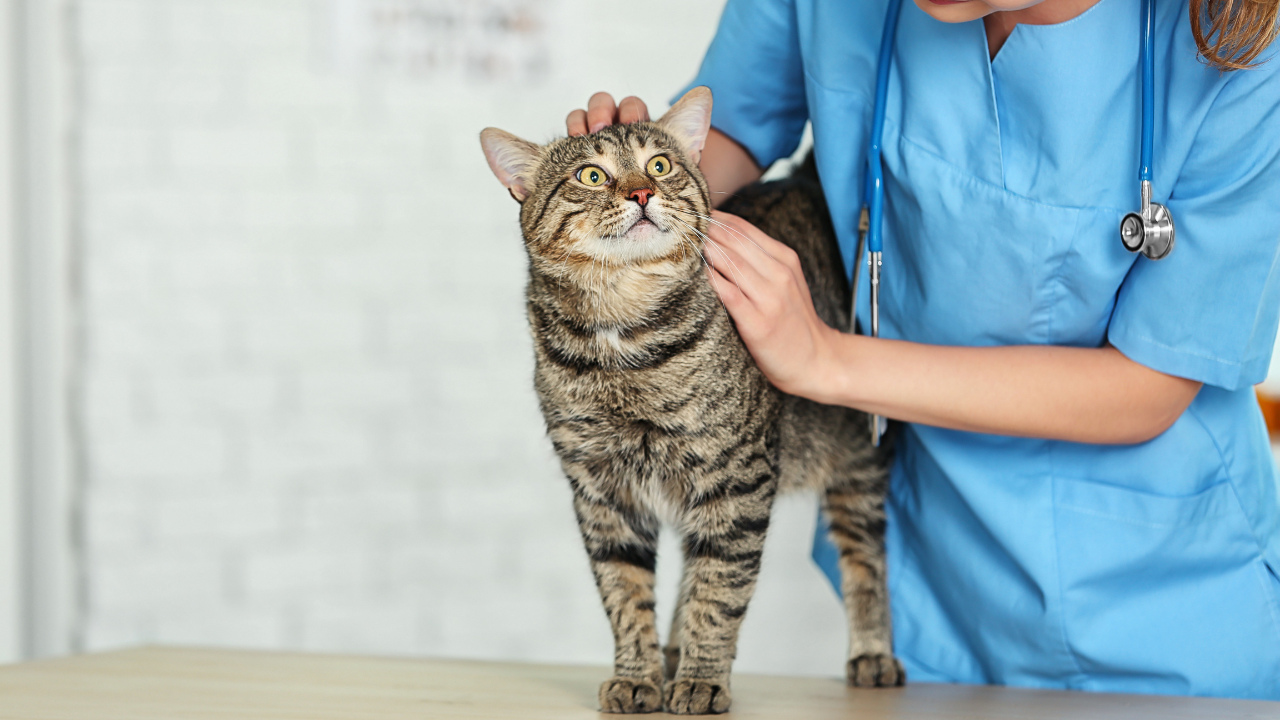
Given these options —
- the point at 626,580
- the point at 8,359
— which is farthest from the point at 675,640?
the point at 8,359

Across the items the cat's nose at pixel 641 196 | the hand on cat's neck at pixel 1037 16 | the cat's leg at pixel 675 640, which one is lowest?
the cat's leg at pixel 675 640

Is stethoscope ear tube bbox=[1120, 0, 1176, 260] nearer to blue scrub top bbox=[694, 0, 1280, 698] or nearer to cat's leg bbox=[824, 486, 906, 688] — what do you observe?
blue scrub top bbox=[694, 0, 1280, 698]

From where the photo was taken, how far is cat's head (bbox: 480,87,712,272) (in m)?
1.03

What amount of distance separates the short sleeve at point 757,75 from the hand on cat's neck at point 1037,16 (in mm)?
243

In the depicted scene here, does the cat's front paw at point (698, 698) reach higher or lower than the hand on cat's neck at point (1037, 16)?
lower

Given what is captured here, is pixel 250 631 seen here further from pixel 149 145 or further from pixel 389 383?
pixel 149 145

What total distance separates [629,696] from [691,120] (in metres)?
0.64

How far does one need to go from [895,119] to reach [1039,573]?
1.69ft

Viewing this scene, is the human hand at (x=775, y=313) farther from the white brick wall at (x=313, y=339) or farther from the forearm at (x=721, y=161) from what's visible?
the white brick wall at (x=313, y=339)

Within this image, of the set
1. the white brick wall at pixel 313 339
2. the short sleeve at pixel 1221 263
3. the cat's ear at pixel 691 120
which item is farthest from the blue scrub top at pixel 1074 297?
the white brick wall at pixel 313 339

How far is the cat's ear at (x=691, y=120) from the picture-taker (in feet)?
3.64

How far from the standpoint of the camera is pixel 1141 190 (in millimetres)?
938

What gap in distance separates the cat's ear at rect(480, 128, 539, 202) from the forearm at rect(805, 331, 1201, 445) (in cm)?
41

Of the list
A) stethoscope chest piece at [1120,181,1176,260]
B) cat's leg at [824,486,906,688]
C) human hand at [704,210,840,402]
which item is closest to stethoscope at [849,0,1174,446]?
stethoscope chest piece at [1120,181,1176,260]
